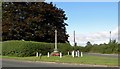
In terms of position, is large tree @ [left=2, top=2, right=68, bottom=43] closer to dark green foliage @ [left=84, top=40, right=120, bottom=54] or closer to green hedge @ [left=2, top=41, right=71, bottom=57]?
dark green foliage @ [left=84, top=40, right=120, bottom=54]

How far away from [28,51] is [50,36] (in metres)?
20.4

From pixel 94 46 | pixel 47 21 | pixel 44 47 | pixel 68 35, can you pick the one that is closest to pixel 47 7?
pixel 47 21

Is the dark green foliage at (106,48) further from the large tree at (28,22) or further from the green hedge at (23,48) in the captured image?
the green hedge at (23,48)

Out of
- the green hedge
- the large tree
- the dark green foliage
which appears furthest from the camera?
the dark green foliage

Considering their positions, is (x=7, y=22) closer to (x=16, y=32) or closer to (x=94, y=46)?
(x=16, y=32)

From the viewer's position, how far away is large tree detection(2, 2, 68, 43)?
64062mm

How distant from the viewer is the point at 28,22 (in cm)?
6366

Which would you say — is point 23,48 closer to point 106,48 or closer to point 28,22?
point 28,22

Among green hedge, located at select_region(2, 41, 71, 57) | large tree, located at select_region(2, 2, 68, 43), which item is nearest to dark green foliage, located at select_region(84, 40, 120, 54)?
large tree, located at select_region(2, 2, 68, 43)

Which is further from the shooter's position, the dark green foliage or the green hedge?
the dark green foliage

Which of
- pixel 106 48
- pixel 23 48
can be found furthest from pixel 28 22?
pixel 23 48

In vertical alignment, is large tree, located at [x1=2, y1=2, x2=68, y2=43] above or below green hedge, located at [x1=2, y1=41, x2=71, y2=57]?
above

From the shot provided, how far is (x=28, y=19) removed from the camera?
63406 millimetres

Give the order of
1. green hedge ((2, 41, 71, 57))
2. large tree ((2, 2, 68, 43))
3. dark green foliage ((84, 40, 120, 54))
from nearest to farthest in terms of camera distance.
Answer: green hedge ((2, 41, 71, 57)), large tree ((2, 2, 68, 43)), dark green foliage ((84, 40, 120, 54))
